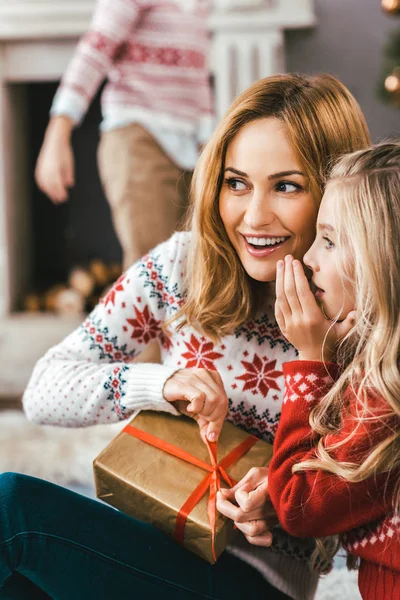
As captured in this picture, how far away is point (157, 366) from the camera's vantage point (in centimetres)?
104

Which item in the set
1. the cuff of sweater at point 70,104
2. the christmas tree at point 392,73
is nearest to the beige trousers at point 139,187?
the cuff of sweater at point 70,104

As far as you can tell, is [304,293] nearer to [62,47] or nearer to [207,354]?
[207,354]

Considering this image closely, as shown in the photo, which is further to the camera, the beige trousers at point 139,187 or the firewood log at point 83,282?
the firewood log at point 83,282

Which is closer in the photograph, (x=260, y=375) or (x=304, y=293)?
(x=304, y=293)

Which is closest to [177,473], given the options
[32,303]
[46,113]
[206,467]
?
[206,467]

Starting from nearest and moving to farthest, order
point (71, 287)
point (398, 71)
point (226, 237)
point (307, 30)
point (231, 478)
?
point (231, 478) < point (226, 237) < point (398, 71) < point (307, 30) < point (71, 287)

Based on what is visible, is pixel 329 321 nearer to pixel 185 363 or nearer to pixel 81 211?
pixel 185 363

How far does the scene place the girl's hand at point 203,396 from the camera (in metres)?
0.95

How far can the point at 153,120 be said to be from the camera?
2098mm

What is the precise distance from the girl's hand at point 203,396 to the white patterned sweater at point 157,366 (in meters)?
0.03

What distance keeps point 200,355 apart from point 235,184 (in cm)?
27

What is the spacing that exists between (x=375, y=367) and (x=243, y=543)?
37 centimetres

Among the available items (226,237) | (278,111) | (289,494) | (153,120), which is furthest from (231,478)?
(153,120)

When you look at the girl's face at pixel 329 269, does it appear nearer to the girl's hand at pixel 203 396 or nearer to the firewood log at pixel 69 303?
the girl's hand at pixel 203 396
